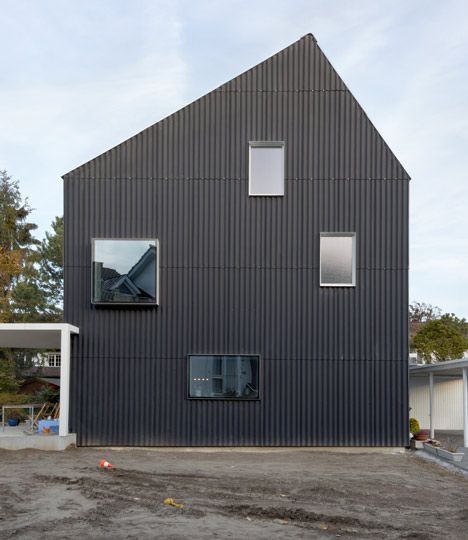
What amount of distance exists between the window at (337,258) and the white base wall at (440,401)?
945 cm

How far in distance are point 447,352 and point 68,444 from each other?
21428 millimetres

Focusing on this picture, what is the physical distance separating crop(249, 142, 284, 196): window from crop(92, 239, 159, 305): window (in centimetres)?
275

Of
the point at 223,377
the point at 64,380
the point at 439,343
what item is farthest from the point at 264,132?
the point at 439,343

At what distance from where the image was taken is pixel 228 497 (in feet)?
34.0

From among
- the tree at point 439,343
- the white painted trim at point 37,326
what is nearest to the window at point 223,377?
the white painted trim at point 37,326

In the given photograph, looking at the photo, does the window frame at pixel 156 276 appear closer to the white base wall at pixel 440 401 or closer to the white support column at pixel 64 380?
the white support column at pixel 64 380

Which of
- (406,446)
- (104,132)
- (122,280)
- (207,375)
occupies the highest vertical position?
(104,132)

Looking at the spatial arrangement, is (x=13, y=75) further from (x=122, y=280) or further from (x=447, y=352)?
(x=447, y=352)

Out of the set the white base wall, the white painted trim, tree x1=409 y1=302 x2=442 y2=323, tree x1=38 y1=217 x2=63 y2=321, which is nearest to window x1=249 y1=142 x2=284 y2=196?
the white painted trim

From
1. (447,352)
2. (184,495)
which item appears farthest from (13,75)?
(447,352)

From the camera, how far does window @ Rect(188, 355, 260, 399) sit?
54.6 ft

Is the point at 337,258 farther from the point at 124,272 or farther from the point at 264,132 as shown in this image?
the point at 124,272

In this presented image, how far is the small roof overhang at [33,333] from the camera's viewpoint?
1584 cm

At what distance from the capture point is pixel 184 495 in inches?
412
